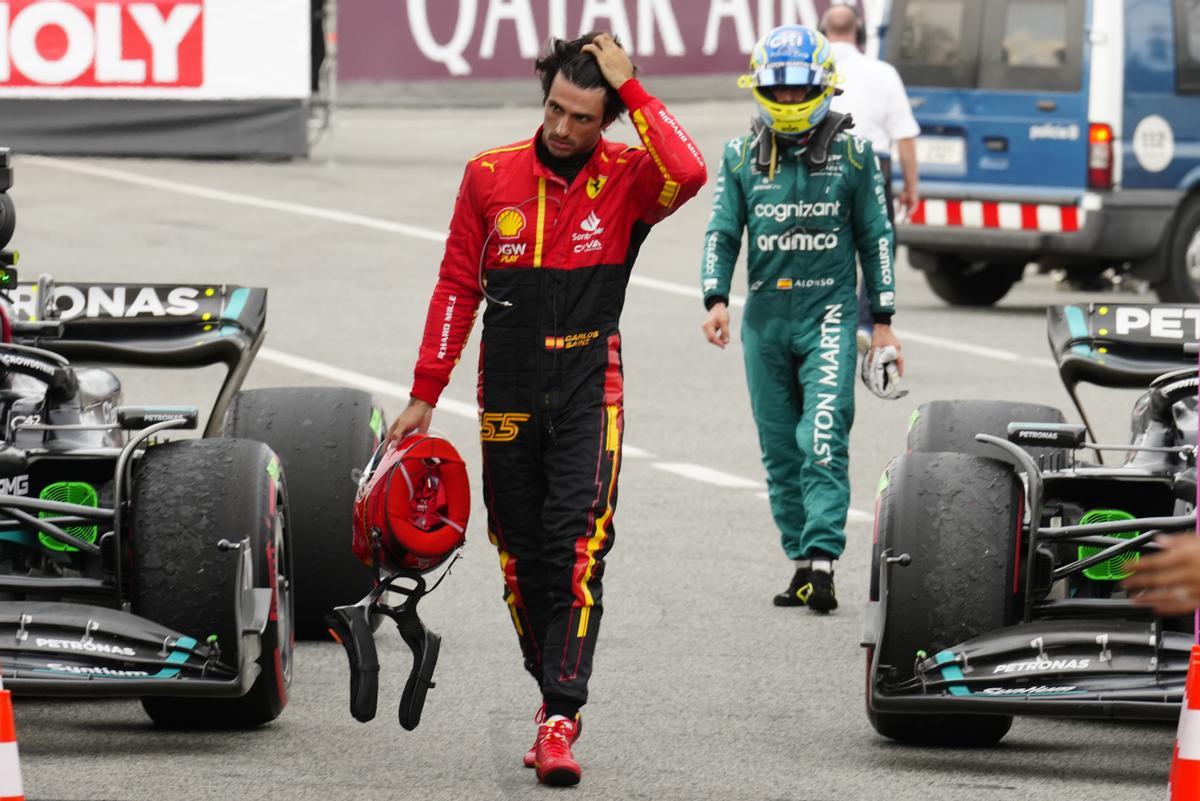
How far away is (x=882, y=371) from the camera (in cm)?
929

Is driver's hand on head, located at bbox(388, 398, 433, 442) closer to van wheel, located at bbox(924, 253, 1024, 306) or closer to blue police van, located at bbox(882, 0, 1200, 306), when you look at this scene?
blue police van, located at bbox(882, 0, 1200, 306)

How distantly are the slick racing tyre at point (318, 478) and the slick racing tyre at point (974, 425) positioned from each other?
176 centimetres

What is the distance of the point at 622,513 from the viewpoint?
10.9 meters

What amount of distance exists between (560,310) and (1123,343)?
219cm

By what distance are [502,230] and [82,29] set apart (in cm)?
1758

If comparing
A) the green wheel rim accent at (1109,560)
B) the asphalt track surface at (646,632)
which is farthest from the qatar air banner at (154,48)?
the green wheel rim accent at (1109,560)

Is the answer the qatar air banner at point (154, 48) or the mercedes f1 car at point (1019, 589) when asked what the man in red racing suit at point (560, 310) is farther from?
the qatar air banner at point (154, 48)

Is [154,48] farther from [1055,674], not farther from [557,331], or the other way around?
[1055,674]

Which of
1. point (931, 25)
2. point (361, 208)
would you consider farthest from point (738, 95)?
point (931, 25)

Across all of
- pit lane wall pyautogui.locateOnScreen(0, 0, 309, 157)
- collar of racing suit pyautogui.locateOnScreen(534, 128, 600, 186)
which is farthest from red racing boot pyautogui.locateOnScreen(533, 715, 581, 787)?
pit lane wall pyautogui.locateOnScreen(0, 0, 309, 157)

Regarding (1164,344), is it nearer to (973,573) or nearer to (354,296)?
(973,573)

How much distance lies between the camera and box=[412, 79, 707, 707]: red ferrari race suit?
267 inches

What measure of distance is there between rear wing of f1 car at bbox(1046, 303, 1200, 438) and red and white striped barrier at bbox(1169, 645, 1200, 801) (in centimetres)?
251

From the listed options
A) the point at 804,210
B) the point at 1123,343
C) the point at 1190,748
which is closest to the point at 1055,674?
the point at 1190,748
